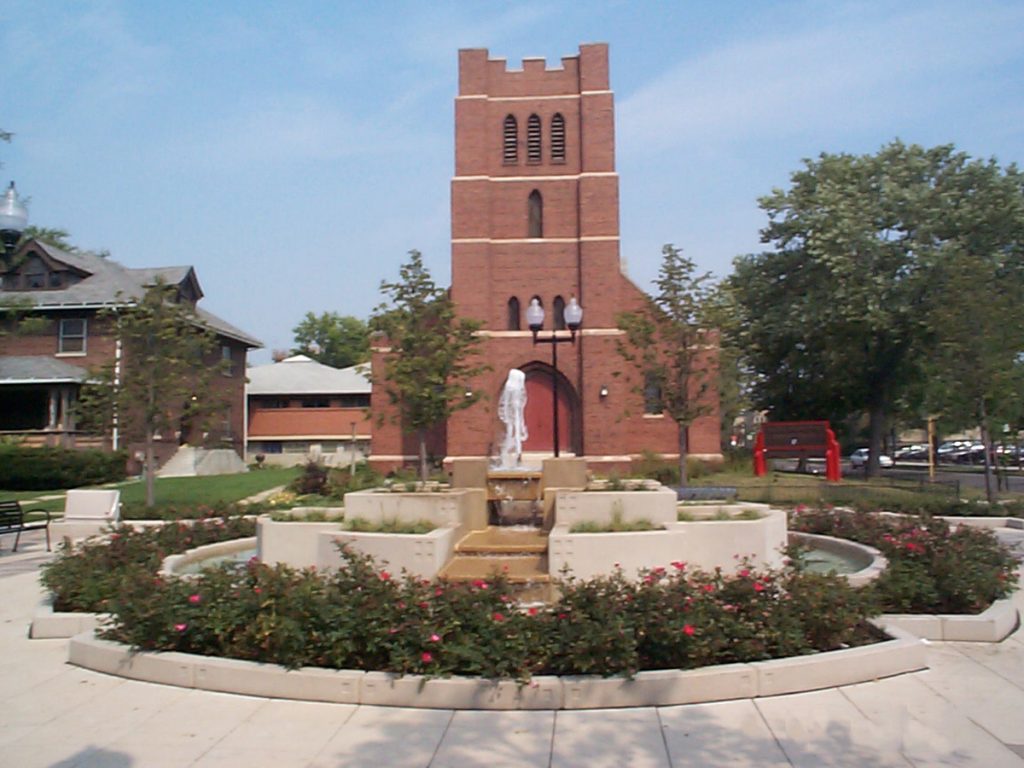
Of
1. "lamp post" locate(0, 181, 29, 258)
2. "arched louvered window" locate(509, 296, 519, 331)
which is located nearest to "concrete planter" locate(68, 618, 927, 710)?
"lamp post" locate(0, 181, 29, 258)

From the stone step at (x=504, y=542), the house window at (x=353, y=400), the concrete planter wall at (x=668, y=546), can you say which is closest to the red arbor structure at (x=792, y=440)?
the stone step at (x=504, y=542)

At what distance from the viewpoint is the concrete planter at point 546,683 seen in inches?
241

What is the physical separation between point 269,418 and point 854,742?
44.7 meters

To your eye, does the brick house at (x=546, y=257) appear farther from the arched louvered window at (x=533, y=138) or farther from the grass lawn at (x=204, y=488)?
the grass lawn at (x=204, y=488)

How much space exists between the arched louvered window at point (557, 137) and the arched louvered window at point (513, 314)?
5.74 m

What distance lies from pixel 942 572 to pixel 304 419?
41712 millimetres

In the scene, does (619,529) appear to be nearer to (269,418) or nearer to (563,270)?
(563,270)

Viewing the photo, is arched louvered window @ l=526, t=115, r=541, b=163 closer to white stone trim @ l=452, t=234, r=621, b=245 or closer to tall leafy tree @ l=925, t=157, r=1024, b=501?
white stone trim @ l=452, t=234, r=621, b=245

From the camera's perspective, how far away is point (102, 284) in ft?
122

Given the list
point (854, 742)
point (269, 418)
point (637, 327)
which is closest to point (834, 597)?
point (854, 742)

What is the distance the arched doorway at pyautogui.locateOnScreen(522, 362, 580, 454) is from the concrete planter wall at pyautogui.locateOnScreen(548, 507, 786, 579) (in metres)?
21.5

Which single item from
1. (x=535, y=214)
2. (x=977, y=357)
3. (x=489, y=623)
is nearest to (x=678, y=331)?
(x=977, y=357)

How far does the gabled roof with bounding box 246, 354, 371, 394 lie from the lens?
158ft

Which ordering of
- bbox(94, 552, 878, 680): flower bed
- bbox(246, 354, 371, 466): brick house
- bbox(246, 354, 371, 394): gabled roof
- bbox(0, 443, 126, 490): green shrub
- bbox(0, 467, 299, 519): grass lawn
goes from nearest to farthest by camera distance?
bbox(94, 552, 878, 680): flower bed, bbox(0, 467, 299, 519): grass lawn, bbox(0, 443, 126, 490): green shrub, bbox(246, 354, 371, 466): brick house, bbox(246, 354, 371, 394): gabled roof
